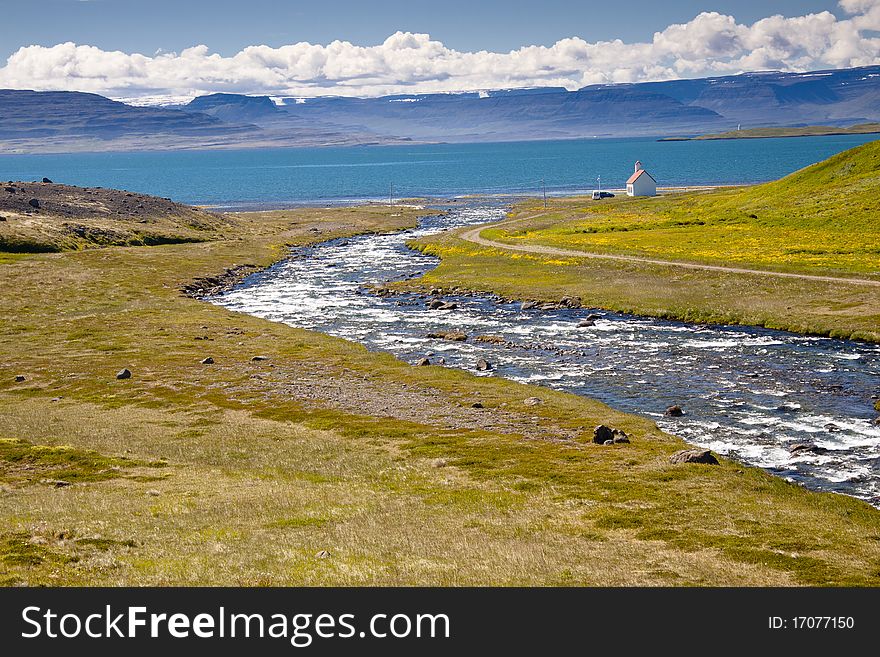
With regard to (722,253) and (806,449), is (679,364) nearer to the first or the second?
(806,449)

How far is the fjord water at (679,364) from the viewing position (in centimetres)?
4462

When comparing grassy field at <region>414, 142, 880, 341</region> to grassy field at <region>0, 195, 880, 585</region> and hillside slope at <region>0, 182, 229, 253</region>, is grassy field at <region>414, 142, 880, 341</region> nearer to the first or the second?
grassy field at <region>0, 195, 880, 585</region>

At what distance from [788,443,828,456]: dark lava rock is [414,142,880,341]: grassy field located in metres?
28.5

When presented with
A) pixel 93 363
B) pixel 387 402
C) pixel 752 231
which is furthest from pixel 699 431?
pixel 752 231

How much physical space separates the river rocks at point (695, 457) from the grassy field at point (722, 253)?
34.9 meters

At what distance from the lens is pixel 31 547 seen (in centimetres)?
2786

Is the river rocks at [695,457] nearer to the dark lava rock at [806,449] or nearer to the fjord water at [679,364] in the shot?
the fjord water at [679,364]

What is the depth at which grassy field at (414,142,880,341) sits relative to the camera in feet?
263

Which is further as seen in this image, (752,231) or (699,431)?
(752,231)

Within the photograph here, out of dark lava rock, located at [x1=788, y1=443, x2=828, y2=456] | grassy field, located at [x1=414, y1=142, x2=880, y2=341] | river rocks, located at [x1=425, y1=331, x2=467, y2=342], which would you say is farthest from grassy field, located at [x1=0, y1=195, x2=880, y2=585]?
grassy field, located at [x1=414, y1=142, x2=880, y2=341]

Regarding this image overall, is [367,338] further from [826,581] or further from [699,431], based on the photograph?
[826,581]

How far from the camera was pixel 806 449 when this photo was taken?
4328cm
